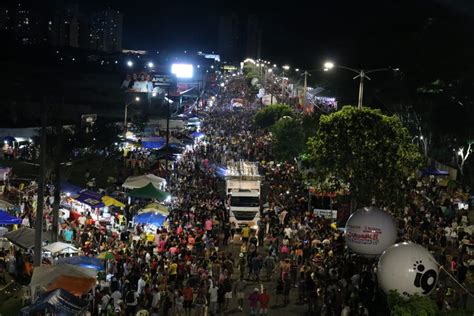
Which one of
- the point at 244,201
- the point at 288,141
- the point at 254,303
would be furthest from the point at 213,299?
the point at 288,141

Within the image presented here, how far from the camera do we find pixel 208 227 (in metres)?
26.5

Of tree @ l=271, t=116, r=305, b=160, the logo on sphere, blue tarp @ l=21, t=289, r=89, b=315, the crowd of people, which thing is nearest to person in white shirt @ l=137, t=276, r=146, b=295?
the crowd of people

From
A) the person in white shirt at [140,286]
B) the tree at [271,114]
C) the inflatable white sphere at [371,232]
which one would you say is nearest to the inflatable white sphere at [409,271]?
the inflatable white sphere at [371,232]

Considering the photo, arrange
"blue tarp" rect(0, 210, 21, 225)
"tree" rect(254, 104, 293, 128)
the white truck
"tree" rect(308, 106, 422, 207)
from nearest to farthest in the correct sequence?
"blue tarp" rect(0, 210, 21, 225), "tree" rect(308, 106, 422, 207), the white truck, "tree" rect(254, 104, 293, 128)

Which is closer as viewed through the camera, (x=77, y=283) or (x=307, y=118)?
(x=77, y=283)

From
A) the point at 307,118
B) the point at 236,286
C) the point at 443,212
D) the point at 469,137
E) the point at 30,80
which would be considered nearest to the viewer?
the point at 236,286

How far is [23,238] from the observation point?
20.8 meters

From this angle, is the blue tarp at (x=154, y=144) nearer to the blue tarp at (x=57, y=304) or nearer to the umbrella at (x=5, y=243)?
the umbrella at (x=5, y=243)

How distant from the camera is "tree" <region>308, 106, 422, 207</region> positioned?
2569cm

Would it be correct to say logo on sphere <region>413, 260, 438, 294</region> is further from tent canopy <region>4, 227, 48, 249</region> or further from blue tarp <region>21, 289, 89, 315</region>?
tent canopy <region>4, 227, 48, 249</region>

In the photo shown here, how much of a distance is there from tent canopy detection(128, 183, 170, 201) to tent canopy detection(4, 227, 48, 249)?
792 cm

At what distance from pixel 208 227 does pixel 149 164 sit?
17898 mm

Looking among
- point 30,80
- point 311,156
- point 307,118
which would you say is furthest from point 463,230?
point 30,80

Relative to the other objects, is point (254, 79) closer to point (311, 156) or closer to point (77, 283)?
point (311, 156)
